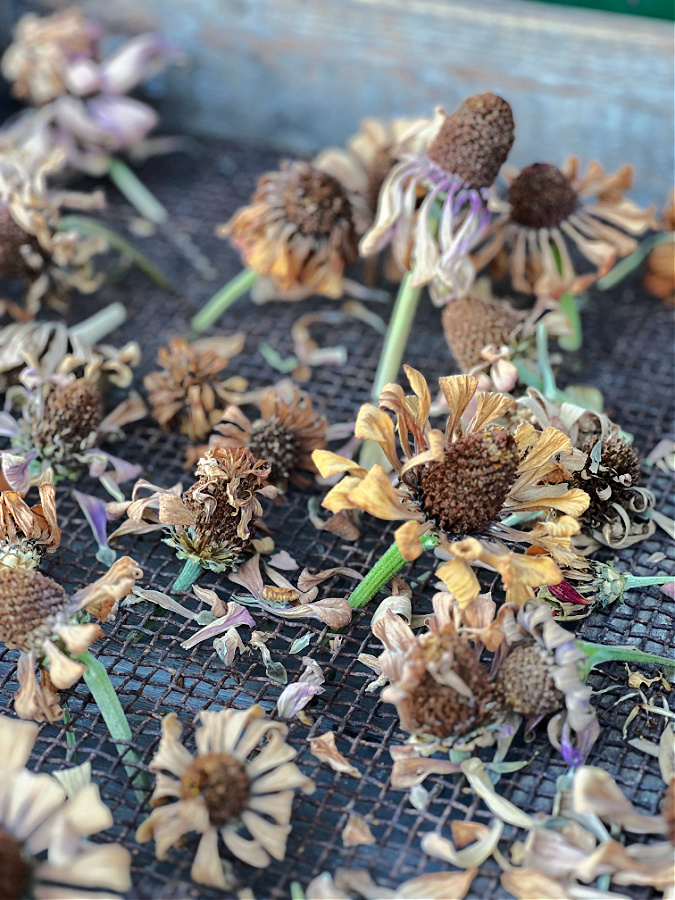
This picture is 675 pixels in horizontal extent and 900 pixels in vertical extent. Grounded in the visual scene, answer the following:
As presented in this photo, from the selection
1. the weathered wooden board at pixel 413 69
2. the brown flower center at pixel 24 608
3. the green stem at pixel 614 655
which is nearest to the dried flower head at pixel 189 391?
the brown flower center at pixel 24 608

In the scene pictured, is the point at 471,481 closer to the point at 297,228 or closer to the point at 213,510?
the point at 213,510

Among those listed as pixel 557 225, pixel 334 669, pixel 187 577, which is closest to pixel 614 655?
pixel 334 669

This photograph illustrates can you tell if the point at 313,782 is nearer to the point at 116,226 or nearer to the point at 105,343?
the point at 105,343

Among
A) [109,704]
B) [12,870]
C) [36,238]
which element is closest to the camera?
[12,870]

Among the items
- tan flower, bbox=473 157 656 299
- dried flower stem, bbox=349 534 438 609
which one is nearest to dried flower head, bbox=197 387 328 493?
dried flower stem, bbox=349 534 438 609

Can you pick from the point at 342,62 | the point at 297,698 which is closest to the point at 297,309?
the point at 342,62

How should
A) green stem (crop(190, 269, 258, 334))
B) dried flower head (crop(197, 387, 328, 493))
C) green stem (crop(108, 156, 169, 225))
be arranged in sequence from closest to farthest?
dried flower head (crop(197, 387, 328, 493)) → green stem (crop(190, 269, 258, 334)) → green stem (crop(108, 156, 169, 225))

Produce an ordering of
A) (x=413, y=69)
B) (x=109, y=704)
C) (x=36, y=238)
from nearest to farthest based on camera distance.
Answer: (x=109, y=704)
(x=36, y=238)
(x=413, y=69)

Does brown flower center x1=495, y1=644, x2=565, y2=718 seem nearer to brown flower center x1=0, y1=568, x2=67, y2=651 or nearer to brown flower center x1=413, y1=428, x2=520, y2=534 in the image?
brown flower center x1=413, y1=428, x2=520, y2=534
